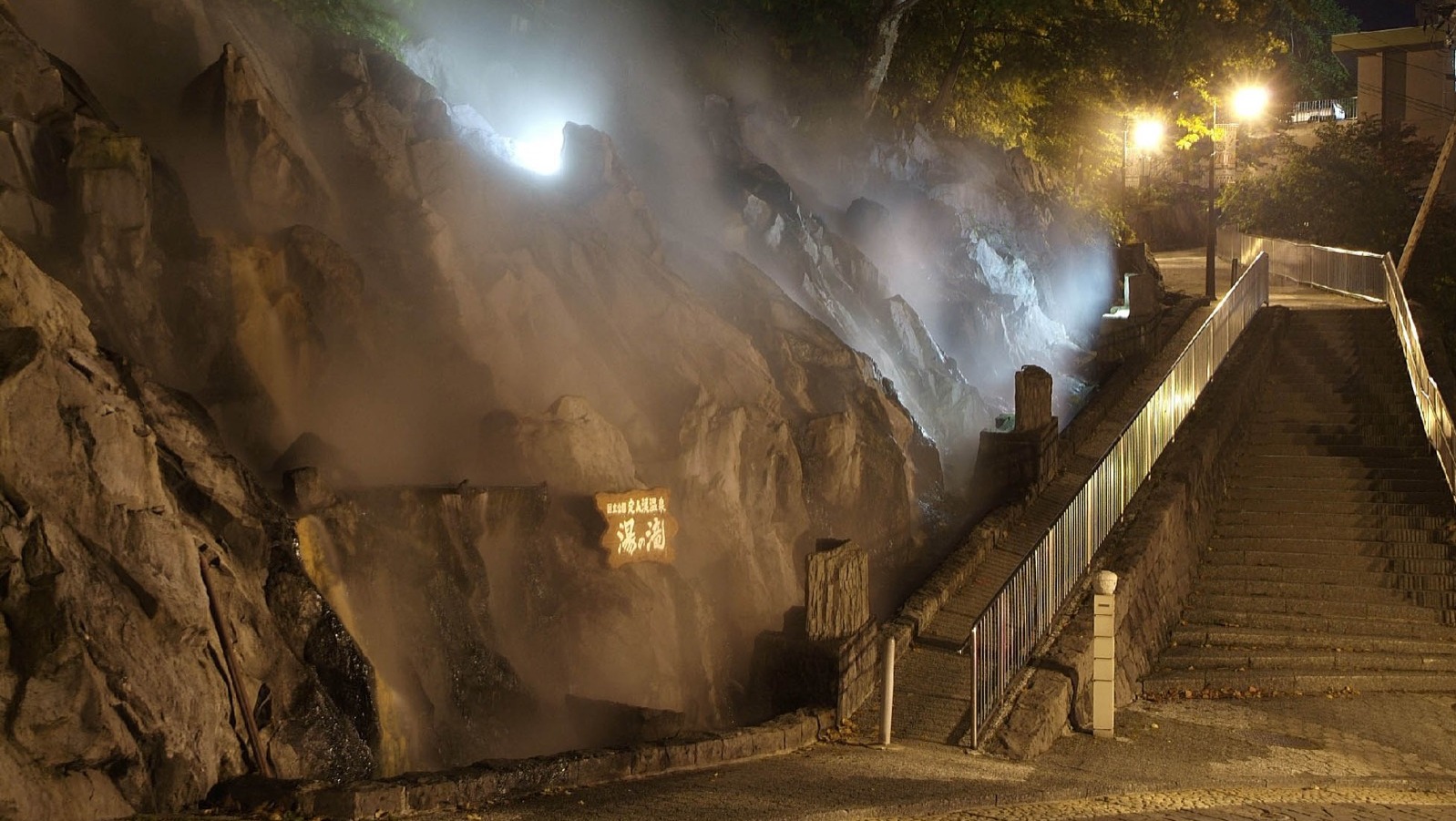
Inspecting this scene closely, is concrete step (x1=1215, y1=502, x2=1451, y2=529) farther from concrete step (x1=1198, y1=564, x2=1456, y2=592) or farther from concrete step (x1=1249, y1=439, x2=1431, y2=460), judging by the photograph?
concrete step (x1=1249, y1=439, x2=1431, y2=460)

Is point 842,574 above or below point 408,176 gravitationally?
below

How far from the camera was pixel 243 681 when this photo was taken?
10148 mm

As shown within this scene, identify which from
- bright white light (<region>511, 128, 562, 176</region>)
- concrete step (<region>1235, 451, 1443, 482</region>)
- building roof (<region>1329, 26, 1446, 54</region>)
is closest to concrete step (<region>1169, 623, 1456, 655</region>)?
concrete step (<region>1235, 451, 1443, 482</region>)

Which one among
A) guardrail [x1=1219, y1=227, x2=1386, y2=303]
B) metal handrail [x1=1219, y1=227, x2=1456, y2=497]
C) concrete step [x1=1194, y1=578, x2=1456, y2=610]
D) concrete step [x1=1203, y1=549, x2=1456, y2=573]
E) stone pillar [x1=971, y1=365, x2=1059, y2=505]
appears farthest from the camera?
guardrail [x1=1219, y1=227, x2=1386, y2=303]

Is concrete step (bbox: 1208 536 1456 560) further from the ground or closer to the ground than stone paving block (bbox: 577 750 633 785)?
further from the ground


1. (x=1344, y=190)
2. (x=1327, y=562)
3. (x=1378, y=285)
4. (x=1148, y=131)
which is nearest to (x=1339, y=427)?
(x=1327, y=562)

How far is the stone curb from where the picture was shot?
8750mm

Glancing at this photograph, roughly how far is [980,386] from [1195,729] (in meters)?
18.0

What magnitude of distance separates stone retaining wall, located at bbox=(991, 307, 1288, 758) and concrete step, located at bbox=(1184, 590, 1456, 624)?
0.33 m

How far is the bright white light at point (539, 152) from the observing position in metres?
22.1

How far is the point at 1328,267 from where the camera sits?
104ft

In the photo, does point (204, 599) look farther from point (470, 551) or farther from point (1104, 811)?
point (1104, 811)

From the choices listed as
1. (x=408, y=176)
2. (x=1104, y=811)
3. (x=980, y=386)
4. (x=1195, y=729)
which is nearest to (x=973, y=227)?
(x=980, y=386)

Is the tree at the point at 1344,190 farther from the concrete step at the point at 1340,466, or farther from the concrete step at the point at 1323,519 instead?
the concrete step at the point at 1323,519
